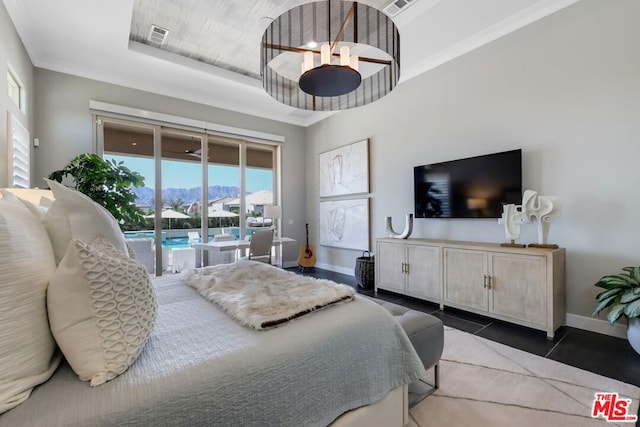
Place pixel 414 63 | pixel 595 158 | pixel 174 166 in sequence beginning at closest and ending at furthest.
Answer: pixel 595 158, pixel 414 63, pixel 174 166

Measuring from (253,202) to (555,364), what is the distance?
4.90m

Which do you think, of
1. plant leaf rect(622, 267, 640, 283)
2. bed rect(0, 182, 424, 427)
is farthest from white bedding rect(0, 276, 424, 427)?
plant leaf rect(622, 267, 640, 283)

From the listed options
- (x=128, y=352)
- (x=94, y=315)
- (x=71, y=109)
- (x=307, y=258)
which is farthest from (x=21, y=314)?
(x=307, y=258)

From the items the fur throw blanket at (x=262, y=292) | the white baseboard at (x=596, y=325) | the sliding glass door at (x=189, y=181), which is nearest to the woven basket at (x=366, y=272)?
the sliding glass door at (x=189, y=181)

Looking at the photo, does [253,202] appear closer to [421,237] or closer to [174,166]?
[174,166]

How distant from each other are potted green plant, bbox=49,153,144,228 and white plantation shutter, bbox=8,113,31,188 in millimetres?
222

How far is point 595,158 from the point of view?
2521mm

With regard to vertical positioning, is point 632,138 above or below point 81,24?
below

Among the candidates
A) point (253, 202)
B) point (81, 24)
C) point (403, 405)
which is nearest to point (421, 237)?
point (403, 405)

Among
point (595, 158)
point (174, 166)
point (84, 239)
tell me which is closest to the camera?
point (84, 239)

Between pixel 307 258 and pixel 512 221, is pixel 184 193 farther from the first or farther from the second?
pixel 512 221

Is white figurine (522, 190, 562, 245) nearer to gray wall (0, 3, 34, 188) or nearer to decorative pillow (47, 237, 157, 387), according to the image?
decorative pillow (47, 237, 157, 387)

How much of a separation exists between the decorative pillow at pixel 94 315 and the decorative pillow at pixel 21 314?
0.11 feet

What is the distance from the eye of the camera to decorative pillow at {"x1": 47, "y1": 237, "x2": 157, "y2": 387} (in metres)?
0.78
